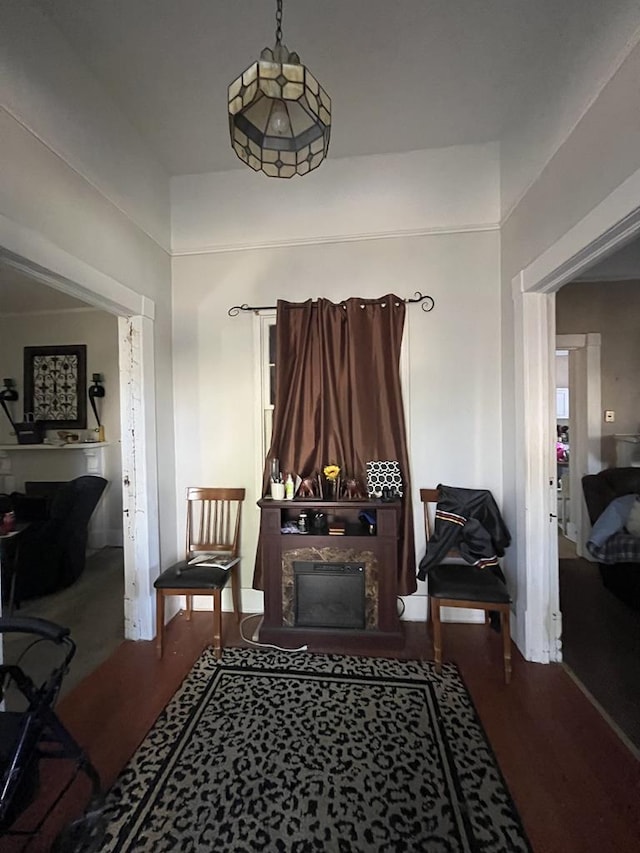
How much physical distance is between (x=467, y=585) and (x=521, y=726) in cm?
63

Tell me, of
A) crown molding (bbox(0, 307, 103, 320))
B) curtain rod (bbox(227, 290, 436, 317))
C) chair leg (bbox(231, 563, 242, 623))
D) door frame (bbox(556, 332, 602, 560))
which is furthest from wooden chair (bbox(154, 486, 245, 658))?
door frame (bbox(556, 332, 602, 560))

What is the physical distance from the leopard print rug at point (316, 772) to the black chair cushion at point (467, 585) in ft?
1.44


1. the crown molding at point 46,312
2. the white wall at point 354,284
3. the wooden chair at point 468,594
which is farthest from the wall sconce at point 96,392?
the wooden chair at point 468,594

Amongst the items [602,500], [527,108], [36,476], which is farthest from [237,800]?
[36,476]

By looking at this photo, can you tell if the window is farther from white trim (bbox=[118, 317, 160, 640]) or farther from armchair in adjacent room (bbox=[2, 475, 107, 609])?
armchair in adjacent room (bbox=[2, 475, 107, 609])

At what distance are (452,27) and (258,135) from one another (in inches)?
52.0

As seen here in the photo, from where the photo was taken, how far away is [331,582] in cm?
238

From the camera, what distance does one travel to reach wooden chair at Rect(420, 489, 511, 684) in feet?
6.69

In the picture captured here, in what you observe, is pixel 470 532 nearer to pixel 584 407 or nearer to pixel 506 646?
pixel 506 646

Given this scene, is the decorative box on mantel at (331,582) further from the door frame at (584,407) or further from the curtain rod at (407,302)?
the door frame at (584,407)

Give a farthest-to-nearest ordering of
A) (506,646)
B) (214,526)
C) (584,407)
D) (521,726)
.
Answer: (584,407) < (214,526) < (506,646) < (521,726)

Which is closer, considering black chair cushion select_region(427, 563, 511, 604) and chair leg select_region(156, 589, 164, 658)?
black chair cushion select_region(427, 563, 511, 604)

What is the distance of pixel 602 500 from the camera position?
3.03 metres

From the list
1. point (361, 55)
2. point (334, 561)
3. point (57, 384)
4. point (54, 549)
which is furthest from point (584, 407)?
point (57, 384)
